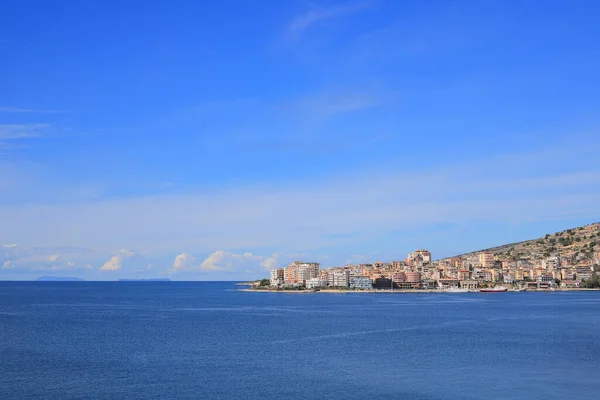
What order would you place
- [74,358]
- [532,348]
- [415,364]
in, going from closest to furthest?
1. [415,364]
2. [74,358]
3. [532,348]

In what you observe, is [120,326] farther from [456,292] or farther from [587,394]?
[456,292]

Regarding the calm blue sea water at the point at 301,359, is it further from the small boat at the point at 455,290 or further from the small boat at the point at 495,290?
the small boat at the point at 455,290

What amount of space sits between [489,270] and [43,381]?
169324mm

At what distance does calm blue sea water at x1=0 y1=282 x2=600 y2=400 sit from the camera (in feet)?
108

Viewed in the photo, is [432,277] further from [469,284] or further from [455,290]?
[455,290]

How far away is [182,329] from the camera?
61.8 metres

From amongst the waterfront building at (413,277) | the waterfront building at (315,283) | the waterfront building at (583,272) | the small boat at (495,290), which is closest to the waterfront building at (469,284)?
the waterfront building at (413,277)

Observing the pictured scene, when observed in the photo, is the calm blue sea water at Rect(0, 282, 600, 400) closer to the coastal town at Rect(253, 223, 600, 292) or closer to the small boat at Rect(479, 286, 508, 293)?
the small boat at Rect(479, 286, 508, 293)

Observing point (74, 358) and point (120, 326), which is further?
point (120, 326)

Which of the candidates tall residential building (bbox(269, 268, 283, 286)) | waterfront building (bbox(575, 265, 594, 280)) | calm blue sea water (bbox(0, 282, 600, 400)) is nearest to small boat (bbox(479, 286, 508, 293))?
waterfront building (bbox(575, 265, 594, 280))

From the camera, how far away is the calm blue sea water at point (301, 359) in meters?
33.1

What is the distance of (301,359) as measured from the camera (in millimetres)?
42656

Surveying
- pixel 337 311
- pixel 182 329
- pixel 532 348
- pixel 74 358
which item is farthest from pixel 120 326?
pixel 532 348

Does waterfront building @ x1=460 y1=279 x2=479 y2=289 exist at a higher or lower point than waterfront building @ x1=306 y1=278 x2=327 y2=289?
lower
